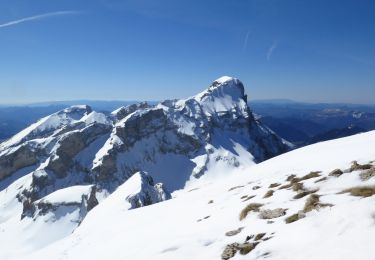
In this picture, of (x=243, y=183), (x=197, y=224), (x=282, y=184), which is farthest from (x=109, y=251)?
(x=243, y=183)

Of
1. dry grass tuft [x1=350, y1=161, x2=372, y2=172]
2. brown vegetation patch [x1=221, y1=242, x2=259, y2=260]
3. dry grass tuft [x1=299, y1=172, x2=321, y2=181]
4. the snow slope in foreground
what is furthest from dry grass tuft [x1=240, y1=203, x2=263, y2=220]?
dry grass tuft [x1=350, y1=161, x2=372, y2=172]

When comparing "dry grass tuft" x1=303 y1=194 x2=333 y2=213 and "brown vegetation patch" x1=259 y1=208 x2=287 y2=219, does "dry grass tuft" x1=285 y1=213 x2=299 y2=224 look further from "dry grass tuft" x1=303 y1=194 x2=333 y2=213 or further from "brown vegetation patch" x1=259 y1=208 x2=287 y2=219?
"brown vegetation patch" x1=259 y1=208 x2=287 y2=219

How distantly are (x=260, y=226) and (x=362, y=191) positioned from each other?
15.5 ft

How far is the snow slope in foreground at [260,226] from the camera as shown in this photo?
44.8 ft

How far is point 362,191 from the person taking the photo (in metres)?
16.9

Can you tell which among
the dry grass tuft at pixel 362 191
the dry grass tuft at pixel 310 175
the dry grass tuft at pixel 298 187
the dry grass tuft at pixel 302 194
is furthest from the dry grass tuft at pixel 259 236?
the dry grass tuft at pixel 310 175

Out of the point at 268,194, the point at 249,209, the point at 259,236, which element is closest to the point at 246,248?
the point at 259,236

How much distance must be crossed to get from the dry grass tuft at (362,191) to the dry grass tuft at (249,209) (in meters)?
4.96

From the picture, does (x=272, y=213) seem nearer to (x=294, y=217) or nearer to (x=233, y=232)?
(x=294, y=217)

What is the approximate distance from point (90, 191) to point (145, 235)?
12506cm

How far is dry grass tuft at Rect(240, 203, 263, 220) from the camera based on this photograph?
67.9ft

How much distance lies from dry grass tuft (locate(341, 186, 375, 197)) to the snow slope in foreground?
342 millimetres

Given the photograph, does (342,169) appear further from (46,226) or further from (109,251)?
(46,226)

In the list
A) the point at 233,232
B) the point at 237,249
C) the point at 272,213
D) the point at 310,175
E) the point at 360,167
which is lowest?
the point at 233,232
